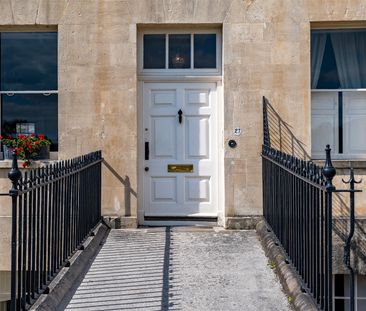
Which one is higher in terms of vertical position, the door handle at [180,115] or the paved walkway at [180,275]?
the door handle at [180,115]

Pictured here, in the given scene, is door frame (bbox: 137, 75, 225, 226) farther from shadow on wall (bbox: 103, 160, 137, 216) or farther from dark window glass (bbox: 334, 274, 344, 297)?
dark window glass (bbox: 334, 274, 344, 297)

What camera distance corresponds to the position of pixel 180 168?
30.2 ft

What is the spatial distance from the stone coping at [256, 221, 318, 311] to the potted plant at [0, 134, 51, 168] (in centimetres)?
383

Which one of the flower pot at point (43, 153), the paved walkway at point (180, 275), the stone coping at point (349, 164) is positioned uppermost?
the flower pot at point (43, 153)

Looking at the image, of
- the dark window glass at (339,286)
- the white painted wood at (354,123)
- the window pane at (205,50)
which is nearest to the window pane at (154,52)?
the window pane at (205,50)

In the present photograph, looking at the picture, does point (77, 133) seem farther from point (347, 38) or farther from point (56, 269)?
point (347, 38)

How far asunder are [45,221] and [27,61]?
4746 millimetres

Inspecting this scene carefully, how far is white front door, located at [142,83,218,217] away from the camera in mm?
9195

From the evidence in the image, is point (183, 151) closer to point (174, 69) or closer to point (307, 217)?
point (174, 69)

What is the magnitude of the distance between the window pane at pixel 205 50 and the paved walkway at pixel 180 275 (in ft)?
9.49

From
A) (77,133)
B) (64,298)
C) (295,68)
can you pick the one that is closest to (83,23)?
(77,133)

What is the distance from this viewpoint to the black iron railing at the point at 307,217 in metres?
4.42

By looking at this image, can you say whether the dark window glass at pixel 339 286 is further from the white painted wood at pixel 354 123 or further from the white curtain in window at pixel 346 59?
the white curtain in window at pixel 346 59

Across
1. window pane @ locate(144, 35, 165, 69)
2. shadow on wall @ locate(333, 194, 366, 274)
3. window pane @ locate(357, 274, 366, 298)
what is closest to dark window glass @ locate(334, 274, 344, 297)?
window pane @ locate(357, 274, 366, 298)
